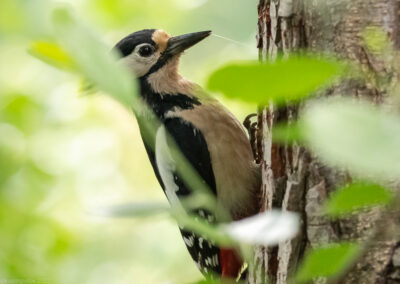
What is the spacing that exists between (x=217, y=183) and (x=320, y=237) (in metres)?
1.18

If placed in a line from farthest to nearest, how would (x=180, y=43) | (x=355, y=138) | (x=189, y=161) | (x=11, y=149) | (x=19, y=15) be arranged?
(x=19, y=15) < (x=11, y=149) < (x=180, y=43) < (x=189, y=161) < (x=355, y=138)

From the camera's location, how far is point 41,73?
4707 millimetres

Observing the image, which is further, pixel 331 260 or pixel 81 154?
pixel 81 154

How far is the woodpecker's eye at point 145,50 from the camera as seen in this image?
2971mm

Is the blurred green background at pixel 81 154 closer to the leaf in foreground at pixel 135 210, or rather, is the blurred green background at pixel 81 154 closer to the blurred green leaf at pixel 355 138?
the leaf in foreground at pixel 135 210

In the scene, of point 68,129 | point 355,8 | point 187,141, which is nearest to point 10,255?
point 187,141

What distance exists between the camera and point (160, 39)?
9.76ft

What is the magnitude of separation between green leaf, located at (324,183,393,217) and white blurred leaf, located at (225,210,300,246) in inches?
1.7

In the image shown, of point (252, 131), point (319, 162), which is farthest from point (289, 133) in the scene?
point (252, 131)

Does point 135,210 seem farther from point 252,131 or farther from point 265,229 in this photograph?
point 252,131

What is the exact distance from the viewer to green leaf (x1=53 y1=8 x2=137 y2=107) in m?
0.54

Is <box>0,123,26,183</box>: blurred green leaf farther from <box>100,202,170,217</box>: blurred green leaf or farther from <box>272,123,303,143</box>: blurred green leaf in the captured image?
<box>272,123,303,143</box>: blurred green leaf

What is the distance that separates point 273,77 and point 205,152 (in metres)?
2.20

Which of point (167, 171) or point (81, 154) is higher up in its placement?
point (167, 171)
